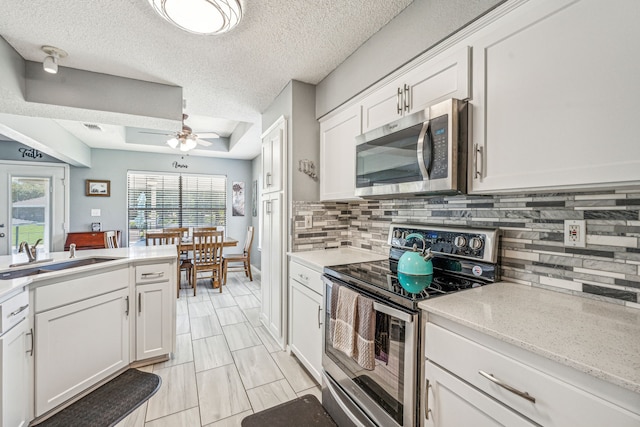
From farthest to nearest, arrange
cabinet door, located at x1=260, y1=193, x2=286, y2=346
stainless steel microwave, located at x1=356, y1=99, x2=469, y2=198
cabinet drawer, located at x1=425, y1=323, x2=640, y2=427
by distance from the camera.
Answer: cabinet door, located at x1=260, y1=193, x2=286, y2=346 < stainless steel microwave, located at x1=356, y1=99, x2=469, y2=198 < cabinet drawer, located at x1=425, y1=323, x2=640, y2=427

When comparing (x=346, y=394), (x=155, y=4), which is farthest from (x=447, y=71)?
(x=346, y=394)

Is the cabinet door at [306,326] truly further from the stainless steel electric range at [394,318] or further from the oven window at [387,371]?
the oven window at [387,371]

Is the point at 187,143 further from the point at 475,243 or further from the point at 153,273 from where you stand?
the point at 475,243

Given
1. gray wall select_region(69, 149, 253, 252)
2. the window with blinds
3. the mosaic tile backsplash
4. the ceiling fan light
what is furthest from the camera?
the window with blinds

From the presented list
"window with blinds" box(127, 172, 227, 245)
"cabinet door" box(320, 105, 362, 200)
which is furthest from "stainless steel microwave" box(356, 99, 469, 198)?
"window with blinds" box(127, 172, 227, 245)

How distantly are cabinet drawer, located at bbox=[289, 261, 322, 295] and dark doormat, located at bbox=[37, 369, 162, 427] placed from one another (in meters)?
1.25

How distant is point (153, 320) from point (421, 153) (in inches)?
92.9

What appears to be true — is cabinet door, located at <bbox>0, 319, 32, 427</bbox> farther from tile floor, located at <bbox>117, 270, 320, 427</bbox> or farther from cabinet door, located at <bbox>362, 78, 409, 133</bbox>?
cabinet door, located at <bbox>362, 78, 409, 133</bbox>

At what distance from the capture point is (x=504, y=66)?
44.1 inches

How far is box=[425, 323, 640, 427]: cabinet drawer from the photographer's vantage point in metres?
0.64

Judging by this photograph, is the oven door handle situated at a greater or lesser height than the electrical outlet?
lesser

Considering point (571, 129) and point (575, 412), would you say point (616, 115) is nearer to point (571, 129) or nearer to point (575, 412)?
point (571, 129)

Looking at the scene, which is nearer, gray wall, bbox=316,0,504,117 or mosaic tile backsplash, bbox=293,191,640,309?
mosaic tile backsplash, bbox=293,191,640,309

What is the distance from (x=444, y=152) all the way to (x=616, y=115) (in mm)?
545
